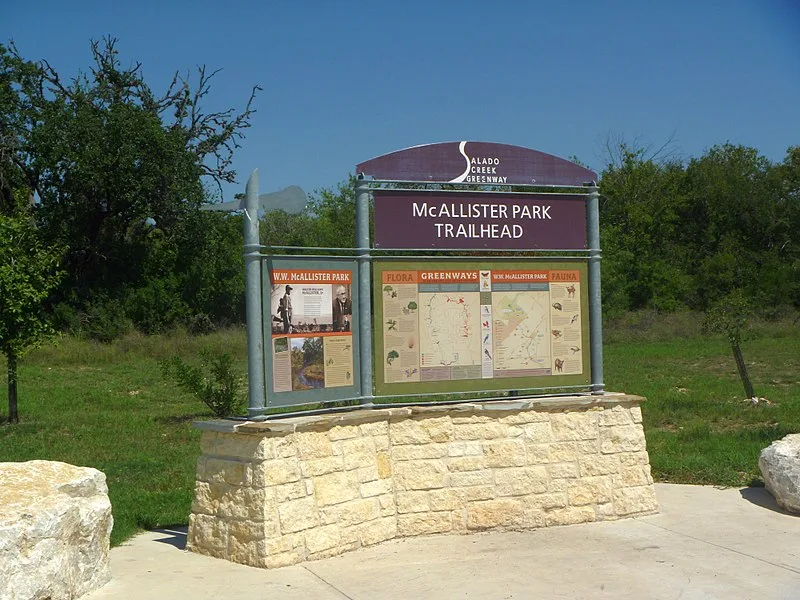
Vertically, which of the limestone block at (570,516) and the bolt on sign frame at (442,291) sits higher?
the bolt on sign frame at (442,291)

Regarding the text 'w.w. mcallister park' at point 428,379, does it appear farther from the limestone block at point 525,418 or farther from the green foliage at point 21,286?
the green foliage at point 21,286

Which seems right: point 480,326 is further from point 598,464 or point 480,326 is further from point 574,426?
point 598,464

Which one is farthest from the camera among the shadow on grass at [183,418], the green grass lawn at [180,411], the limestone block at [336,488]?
the shadow on grass at [183,418]

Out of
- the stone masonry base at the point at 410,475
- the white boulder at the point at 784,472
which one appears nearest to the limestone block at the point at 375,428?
the stone masonry base at the point at 410,475

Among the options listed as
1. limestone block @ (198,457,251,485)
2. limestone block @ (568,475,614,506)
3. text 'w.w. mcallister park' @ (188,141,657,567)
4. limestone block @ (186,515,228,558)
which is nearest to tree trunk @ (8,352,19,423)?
text 'w.w. mcallister park' @ (188,141,657,567)

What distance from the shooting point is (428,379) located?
7.85 meters

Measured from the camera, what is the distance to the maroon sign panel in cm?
783

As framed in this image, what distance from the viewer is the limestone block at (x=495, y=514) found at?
7.73m

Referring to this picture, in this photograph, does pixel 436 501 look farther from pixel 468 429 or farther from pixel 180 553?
pixel 180 553

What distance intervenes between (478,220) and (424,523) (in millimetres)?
2584

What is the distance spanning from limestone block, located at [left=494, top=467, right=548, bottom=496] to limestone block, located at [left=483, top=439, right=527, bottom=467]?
0.06 meters

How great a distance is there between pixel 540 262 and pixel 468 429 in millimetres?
1654

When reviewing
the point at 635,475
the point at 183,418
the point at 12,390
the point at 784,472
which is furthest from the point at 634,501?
the point at 12,390

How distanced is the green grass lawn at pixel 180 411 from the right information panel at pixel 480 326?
265 centimetres
